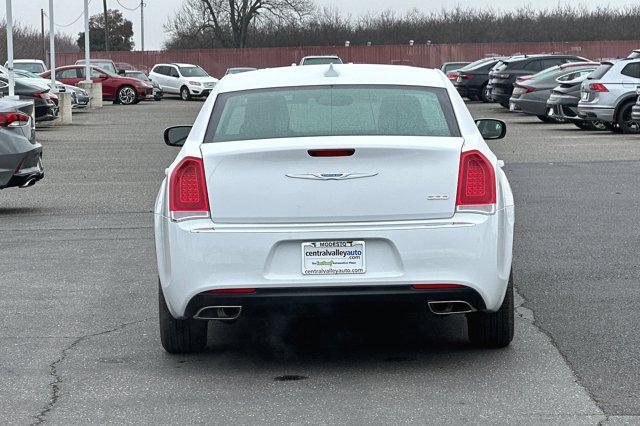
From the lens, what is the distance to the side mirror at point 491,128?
8.36 meters

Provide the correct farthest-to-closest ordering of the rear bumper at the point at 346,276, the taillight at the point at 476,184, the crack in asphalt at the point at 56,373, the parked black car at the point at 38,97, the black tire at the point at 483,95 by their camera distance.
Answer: the black tire at the point at 483,95, the parked black car at the point at 38,97, the taillight at the point at 476,184, the rear bumper at the point at 346,276, the crack in asphalt at the point at 56,373

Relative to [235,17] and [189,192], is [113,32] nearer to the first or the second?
[235,17]

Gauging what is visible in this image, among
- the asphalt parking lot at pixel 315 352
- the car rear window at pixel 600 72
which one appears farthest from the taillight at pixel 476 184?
the car rear window at pixel 600 72

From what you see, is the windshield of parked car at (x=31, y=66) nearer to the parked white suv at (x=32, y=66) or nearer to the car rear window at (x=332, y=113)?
the parked white suv at (x=32, y=66)

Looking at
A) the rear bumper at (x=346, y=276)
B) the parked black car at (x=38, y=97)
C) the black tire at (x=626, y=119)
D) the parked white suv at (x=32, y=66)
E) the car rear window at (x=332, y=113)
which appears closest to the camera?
the rear bumper at (x=346, y=276)

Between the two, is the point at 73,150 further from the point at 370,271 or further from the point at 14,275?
the point at 370,271

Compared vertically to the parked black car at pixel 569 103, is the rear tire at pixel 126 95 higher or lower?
lower

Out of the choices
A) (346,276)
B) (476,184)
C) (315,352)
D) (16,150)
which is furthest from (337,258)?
(16,150)

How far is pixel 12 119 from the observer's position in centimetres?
1374

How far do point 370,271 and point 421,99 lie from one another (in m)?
1.06

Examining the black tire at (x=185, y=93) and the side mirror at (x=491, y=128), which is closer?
the side mirror at (x=491, y=128)

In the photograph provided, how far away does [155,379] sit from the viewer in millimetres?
6414

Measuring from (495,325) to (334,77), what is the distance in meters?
1.56

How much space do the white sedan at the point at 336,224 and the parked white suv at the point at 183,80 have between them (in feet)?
162
